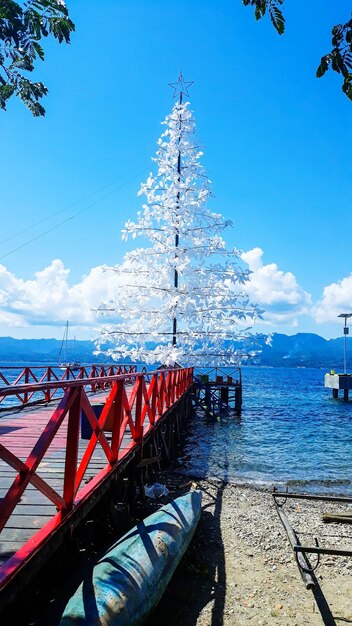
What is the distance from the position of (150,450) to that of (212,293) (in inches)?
367

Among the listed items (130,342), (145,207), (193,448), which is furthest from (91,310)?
(193,448)

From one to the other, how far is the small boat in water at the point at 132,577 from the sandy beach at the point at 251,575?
0.55m

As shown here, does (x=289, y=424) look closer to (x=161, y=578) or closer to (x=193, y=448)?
(x=193, y=448)

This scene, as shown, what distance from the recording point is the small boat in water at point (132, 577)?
4121 millimetres

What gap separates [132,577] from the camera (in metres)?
4.83

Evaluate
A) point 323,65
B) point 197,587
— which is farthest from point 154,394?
point 323,65

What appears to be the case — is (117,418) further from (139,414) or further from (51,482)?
(139,414)

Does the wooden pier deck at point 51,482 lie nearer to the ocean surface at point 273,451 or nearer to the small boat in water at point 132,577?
the small boat in water at point 132,577

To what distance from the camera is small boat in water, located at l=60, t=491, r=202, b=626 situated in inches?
162

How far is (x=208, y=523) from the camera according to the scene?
910 cm

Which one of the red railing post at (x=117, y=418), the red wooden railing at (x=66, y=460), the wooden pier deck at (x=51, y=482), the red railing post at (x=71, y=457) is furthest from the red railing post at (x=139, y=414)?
the red railing post at (x=71, y=457)

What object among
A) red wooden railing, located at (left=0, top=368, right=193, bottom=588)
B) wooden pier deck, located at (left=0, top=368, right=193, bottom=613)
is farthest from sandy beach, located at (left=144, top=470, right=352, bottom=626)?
red wooden railing, located at (left=0, top=368, right=193, bottom=588)

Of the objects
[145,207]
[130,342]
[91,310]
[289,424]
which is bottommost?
[289,424]

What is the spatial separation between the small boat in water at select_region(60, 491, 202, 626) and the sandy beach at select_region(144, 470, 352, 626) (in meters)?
0.55
